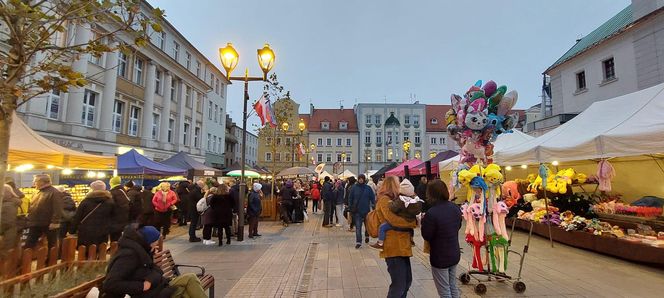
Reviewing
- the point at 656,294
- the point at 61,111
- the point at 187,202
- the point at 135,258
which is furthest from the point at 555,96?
the point at 61,111

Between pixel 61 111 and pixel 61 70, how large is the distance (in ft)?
70.9

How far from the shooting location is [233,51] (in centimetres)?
980

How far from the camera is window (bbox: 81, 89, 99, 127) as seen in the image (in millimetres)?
21656

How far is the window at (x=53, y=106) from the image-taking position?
18.8 meters

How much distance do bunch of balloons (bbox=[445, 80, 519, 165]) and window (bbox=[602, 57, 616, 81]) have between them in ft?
64.0

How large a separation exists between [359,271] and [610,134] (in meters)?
6.64

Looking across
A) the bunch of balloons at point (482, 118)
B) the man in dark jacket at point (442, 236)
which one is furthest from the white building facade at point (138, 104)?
the man in dark jacket at point (442, 236)

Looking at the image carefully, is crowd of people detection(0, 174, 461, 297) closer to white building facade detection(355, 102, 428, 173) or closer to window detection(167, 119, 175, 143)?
window detection(167, 119, 175, 143)

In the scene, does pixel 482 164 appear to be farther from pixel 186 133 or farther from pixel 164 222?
pixel 186 133

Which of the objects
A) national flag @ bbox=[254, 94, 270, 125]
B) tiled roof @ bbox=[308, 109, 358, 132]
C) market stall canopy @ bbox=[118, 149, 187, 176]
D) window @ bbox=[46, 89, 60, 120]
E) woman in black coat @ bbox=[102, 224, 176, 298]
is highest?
tiled roof @ bbox=[308, 109, 358, 132]

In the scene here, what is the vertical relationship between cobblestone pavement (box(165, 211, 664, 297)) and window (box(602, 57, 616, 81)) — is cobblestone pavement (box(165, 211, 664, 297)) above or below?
below

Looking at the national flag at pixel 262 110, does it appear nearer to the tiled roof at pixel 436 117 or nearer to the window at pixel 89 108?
the window at pixel 89 108

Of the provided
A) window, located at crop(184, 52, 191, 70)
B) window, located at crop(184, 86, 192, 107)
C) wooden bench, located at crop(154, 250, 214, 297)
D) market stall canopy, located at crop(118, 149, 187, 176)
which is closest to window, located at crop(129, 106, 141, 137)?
window, located at crop(184, 86, 192, 107)

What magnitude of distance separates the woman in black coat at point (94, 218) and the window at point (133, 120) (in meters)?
22.7
